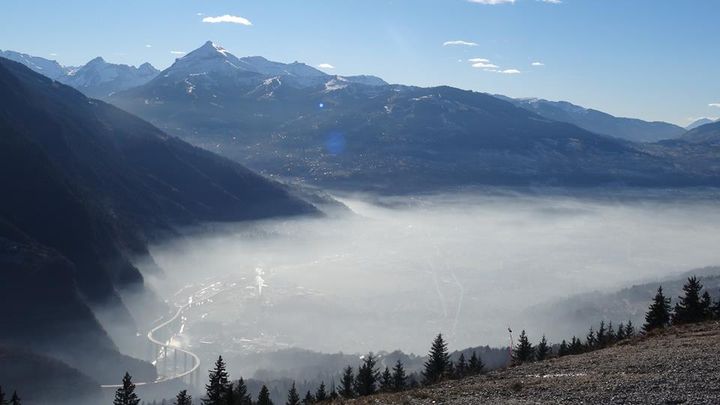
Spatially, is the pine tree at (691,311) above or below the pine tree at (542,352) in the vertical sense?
above

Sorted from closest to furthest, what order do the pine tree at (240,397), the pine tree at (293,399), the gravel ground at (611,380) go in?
the gravel ground at (611,380) < the pine tree at (293,399) < the pine tree at (240,397)

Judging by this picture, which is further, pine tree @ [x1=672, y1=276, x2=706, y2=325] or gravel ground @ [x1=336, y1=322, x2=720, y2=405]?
pine tree @ [x1=672, y1=276, x2=706, y2=325]

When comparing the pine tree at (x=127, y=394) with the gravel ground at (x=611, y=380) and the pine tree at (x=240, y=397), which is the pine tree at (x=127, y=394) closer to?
the pine tree at (x=240, y=397)

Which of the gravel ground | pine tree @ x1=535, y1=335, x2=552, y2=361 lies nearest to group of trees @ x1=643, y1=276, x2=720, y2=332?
pine tree @ x1=535, y1=335, x2=552, y2=361

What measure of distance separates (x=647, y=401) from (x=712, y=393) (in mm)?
4017

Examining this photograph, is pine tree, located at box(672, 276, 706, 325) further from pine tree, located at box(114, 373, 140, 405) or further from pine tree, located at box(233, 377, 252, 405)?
pine tree, located at box(114, 373, 140, 405)

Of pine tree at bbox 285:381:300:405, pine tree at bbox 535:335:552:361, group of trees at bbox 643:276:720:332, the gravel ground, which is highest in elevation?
group of trees at bbox 643:276:720:332

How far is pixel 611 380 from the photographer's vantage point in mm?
44906

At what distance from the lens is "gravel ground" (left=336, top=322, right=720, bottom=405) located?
4106 cm

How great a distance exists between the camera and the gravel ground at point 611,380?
1617 inches

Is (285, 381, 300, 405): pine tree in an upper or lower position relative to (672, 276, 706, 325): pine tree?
lower

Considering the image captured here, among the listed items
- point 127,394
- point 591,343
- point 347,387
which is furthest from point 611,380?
point 347,387

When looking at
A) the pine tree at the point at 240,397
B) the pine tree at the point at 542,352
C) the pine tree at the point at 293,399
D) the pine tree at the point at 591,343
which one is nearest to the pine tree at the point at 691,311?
the pine tree at the point at 591,343

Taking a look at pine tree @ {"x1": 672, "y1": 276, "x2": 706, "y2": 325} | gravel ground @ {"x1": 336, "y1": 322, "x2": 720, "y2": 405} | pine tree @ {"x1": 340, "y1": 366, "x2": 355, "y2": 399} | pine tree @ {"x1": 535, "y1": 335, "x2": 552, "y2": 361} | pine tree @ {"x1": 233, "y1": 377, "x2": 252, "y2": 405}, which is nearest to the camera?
gravel ground @ {"x1": 336, "y1": 322, "x2": 720, "y2": 405}
